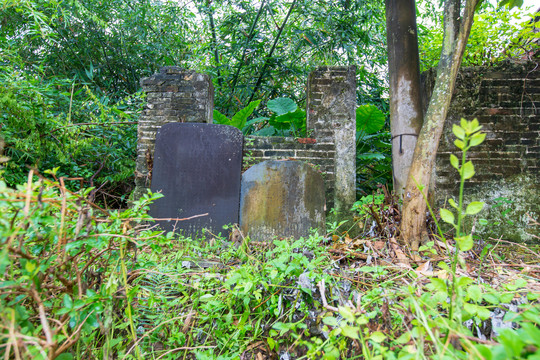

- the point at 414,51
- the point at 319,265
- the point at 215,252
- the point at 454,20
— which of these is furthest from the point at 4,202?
the point at 414,51

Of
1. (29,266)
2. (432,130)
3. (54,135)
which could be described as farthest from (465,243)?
(54,135)

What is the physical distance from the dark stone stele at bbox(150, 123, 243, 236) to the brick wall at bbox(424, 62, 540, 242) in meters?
2.18

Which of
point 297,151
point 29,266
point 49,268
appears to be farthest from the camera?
point 297,151

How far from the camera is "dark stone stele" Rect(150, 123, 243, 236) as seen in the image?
10.8ft

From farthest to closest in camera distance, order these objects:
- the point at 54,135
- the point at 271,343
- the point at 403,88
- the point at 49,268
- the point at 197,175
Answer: the point at 54,135
the point at 197,175
the point at 403,88
the point at 271,343
the point at 49,268

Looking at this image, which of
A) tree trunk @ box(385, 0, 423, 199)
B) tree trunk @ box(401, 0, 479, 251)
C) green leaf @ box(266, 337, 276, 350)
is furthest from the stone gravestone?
green leaf @ box(266, 337, 276, 350)

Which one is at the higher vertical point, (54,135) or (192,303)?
(54,135)

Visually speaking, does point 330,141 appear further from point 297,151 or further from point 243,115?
point 243,115

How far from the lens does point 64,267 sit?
3.19ft

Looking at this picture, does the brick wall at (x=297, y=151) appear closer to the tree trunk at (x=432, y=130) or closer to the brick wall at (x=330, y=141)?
the brick wall at (x=330, y=141)

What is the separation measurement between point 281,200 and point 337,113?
4.15 ft

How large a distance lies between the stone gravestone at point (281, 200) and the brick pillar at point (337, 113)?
546 mm

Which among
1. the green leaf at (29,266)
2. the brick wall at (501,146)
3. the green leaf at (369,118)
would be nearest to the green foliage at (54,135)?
the green leaf at (369,118)

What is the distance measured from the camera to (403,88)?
3.19 meters
